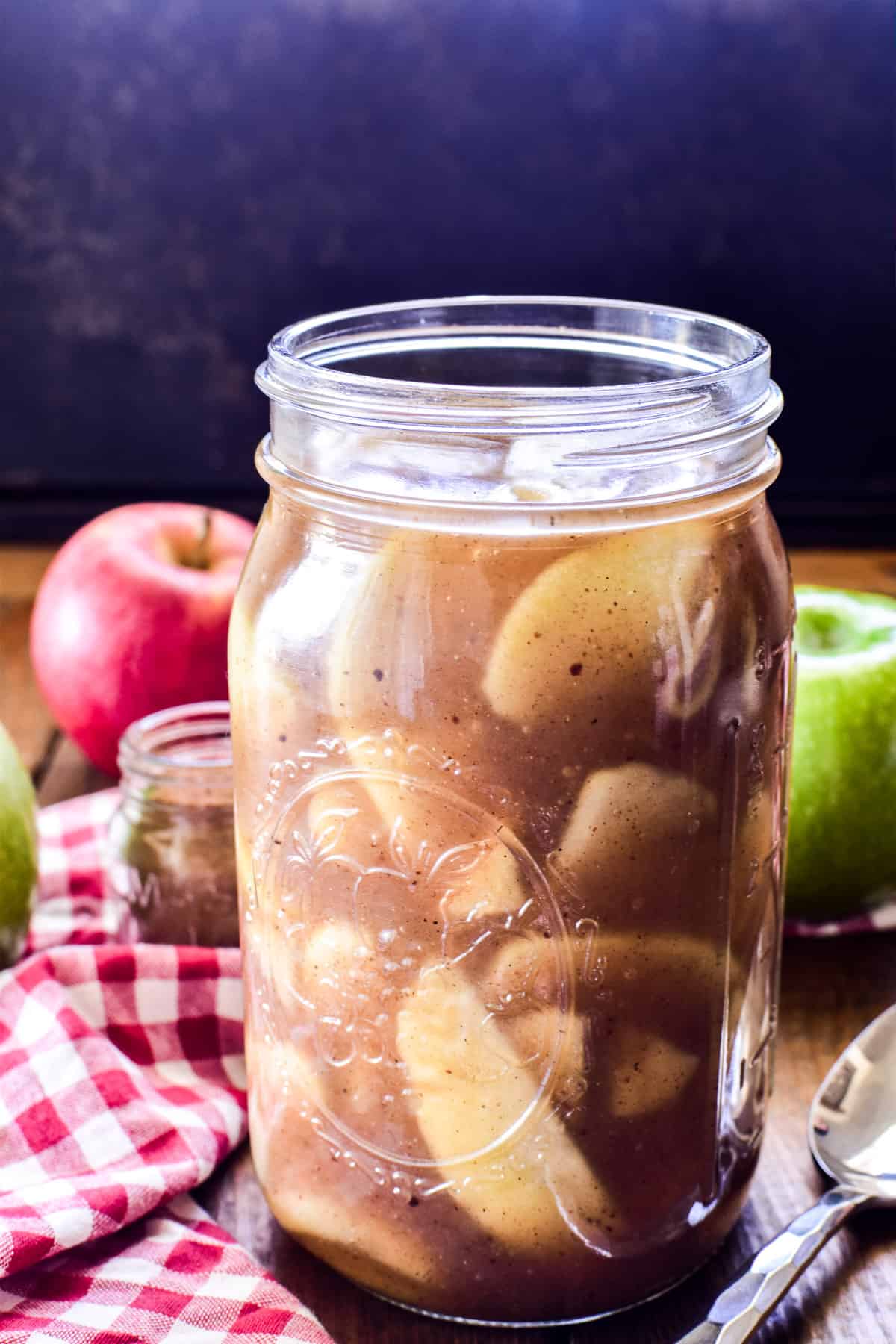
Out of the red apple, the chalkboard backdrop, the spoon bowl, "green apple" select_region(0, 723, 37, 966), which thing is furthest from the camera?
the chalkboard backdrop

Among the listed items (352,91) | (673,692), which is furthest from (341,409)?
(352,91)

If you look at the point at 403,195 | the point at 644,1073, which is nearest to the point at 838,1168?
the point at 644,1073

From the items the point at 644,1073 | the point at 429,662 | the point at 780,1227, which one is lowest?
the point at 780,1227

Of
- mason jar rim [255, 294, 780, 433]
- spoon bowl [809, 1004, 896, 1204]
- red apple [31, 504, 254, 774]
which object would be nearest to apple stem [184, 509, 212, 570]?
red apple [31, 504, 254, 774]

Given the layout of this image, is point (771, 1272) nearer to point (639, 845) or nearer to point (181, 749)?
point (639, 845)

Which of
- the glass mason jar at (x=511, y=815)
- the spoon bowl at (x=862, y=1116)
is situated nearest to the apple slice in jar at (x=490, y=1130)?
the glass mason jar at (x=511, y=815)

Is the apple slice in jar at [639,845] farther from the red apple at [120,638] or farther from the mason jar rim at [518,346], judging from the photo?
the red apple at [120,638]

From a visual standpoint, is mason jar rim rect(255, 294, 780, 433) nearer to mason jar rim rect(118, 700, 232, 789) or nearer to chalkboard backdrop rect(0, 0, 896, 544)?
mason jar rim rect(118, 700, 232, 789)
